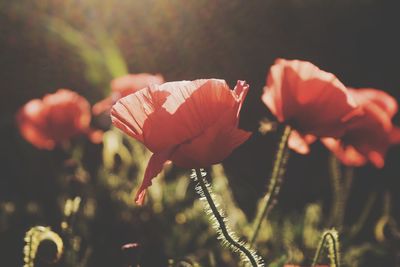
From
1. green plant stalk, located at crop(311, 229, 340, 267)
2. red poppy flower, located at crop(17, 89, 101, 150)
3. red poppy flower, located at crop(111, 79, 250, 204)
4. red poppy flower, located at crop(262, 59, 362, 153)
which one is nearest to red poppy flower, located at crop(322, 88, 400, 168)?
red poppy flower, located at crop(262, 59, 362, 153)

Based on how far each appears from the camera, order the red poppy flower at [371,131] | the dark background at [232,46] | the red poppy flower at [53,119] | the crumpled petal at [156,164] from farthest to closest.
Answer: the dark background at [232,46] < the red poppy flower at [53,119] < the red poppy flower at [371,131] < the crumpled petal at [156,164]

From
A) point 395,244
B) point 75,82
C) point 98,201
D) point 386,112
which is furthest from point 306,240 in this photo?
point 75,82

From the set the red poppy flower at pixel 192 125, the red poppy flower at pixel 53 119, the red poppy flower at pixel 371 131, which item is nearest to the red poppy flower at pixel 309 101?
the red poppy flower at pixel 371 131

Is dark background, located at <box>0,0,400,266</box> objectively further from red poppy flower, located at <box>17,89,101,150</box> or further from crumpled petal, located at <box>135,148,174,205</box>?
crumpled petal, located at <box>135,148,174,205</box>

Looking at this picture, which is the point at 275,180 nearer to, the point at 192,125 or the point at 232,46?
the point at 192,125

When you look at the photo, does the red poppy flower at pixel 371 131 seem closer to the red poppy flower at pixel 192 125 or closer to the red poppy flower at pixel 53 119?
the red poppy flower at pixel 192 125

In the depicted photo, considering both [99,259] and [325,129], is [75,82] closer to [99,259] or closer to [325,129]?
[99,259]
